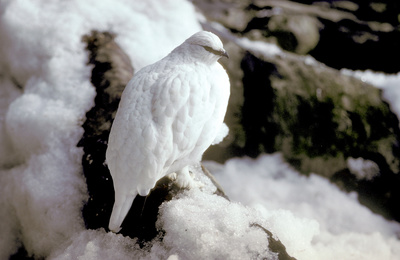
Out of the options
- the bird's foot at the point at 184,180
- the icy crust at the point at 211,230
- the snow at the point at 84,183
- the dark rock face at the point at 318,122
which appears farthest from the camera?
the dark rock face at the point at 318,122

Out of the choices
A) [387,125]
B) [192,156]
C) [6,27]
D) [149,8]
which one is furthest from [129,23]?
[387,125]

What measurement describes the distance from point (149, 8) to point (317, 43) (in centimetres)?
194

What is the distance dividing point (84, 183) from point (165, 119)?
0.75m

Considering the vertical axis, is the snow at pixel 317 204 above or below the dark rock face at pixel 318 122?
below

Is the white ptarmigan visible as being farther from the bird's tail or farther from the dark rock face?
the dark rock face

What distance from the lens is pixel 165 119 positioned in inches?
51.4

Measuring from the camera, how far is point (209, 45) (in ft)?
4.76

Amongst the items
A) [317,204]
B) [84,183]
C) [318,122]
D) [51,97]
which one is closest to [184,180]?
[84,183]

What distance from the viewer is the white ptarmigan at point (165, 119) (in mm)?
1272

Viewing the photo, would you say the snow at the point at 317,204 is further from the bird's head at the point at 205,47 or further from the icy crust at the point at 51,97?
the icy crust at the point at 51,97

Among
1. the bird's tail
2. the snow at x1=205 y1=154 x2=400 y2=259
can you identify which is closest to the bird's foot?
the bird's tail

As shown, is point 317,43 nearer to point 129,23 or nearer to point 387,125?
point 387,125

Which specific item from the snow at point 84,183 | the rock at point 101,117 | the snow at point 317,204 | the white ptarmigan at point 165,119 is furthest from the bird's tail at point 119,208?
the snow at point 317,204

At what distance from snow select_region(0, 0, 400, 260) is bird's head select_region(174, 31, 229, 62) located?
65 centimetres
